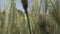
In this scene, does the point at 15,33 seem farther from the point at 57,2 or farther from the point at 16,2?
the point at 57,2

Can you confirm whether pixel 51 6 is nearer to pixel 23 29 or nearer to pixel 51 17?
pixel 51 17

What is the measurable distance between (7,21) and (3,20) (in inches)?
1.5

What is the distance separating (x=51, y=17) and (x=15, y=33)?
368 mm

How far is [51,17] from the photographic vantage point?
5.78 feet

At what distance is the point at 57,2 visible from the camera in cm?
177

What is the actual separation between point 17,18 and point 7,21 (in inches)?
3.9

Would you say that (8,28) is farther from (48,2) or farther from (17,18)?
(48,2)

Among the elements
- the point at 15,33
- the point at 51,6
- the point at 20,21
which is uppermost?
the point at 51,6

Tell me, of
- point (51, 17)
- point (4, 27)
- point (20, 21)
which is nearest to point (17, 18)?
point (20, 21)

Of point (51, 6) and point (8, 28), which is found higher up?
point (51, 6)

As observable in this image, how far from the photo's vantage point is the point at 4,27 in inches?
69.0

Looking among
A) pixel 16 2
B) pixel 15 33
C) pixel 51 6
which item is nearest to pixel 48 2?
pixel 51 6

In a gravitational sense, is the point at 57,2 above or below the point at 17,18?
above

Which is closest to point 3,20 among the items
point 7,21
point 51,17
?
point 7,21
